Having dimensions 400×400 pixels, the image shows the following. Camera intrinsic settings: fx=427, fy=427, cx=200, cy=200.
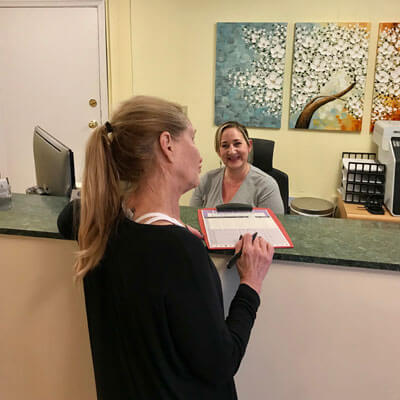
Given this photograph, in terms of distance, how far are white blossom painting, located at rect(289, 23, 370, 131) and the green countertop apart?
2115 millimetres

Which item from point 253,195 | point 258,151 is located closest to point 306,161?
point 258,151

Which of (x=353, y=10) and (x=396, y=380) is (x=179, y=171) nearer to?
(x=396, y=380)

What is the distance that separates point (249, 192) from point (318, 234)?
0.98 metres

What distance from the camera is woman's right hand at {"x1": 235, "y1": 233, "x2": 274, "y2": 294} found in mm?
957

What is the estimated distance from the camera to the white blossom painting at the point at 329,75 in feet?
10.2

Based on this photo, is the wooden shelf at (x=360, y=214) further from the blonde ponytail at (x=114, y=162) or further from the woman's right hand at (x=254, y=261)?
the blonde ponytail at (x=114, y=162)

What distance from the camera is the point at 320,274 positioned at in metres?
1.05

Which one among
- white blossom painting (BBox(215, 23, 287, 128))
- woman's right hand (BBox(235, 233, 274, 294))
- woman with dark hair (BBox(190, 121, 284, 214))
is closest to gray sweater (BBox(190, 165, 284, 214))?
woman with dark hair (BBox(190, 121, 284, 214))

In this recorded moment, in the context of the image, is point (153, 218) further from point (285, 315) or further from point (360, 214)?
point (360, 214)

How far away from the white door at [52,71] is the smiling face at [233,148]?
1645mm

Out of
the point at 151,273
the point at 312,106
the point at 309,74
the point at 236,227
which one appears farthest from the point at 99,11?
the point at 151,273

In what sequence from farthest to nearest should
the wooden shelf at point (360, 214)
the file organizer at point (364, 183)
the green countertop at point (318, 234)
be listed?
the file organizer at point (364, 183), the wooden shelf at point (360, 214), the green countertop at point (318, 234)

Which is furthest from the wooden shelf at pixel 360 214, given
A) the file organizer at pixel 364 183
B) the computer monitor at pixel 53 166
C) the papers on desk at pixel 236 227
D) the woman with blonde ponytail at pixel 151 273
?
the woman with blonde ponytail at pixel 151 273

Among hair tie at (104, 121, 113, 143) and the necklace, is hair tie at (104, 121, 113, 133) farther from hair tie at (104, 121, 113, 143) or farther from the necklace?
the necklace
